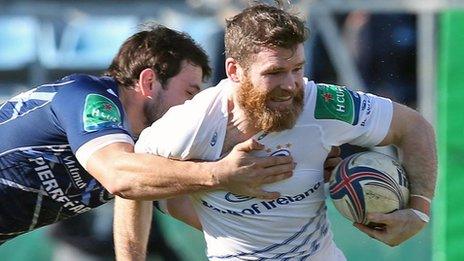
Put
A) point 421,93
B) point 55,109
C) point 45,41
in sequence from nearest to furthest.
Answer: point 55,109, point 421,93, point 45,41

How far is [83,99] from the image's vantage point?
19.4ft

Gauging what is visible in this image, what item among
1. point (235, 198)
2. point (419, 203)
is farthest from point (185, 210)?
point (419, 203)

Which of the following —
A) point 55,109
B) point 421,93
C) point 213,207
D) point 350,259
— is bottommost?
point 350,259

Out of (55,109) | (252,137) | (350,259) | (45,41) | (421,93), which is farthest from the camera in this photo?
(45,41)

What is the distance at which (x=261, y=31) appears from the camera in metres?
5.57

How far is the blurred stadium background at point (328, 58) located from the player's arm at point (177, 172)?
2956mm

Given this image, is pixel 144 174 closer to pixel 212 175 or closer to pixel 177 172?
pixel 177 172

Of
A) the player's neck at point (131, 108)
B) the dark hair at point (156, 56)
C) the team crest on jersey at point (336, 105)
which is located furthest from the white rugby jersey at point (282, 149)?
the dark hair at point (156, 56)

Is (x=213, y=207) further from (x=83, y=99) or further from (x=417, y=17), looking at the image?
(x=417, y=17)

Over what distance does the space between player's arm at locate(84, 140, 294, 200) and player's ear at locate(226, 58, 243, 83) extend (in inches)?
12.8

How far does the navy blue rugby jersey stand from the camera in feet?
19.5

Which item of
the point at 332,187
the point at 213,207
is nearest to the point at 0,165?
the point at 213,207

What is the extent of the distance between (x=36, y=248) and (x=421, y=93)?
2.96m

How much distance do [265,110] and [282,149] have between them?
23 centimetres
